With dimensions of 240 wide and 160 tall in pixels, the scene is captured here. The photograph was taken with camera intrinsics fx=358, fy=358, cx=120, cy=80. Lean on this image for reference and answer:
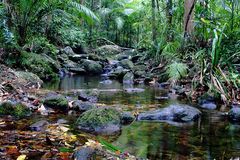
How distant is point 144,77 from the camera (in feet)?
35.2

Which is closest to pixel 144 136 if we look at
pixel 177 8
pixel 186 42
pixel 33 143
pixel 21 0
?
pixel 33 143

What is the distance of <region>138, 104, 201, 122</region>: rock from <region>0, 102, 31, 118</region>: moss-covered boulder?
162 cm

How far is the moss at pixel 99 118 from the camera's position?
438 cm

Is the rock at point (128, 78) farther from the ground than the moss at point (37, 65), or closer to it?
closer to it

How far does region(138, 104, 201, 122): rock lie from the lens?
16.6ft

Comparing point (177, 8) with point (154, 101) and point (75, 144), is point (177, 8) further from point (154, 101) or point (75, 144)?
point (75, 144)

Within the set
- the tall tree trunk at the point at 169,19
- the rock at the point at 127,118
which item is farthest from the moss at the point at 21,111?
the tall tree trunk at the point at 169,19

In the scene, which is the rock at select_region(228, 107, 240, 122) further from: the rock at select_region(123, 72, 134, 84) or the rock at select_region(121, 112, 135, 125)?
the rock at select_region(123, 72, 134, 84)

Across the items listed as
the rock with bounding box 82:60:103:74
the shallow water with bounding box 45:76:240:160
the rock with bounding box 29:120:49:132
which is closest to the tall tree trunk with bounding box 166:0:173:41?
the rock with bounding box 82:60:103:74

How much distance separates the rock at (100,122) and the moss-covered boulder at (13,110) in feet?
2.90

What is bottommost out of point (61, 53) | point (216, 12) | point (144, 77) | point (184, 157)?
point (184, 157)

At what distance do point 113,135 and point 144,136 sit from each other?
0.36 meters

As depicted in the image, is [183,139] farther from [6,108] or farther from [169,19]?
[169,19]

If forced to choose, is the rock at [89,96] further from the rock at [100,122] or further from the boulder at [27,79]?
the rock at [100,122]
